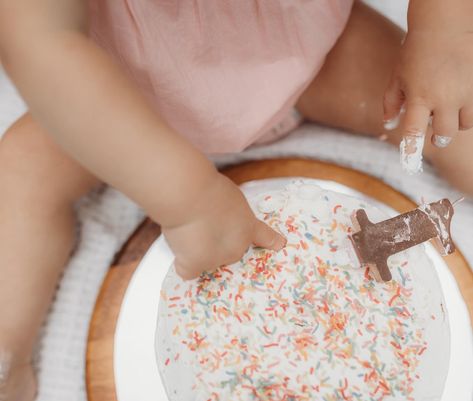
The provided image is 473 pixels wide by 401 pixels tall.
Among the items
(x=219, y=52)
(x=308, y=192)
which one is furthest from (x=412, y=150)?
(x=219, y=52)

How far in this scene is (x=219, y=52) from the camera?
25.0 inches

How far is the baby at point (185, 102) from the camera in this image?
1.57ft

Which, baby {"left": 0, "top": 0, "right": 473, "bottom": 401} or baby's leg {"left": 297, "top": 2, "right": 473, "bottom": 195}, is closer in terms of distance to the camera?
baby {"left": 0, "top": 0, "right": 473, "bottom": 401}

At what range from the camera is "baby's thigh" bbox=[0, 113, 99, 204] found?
0.72 metres

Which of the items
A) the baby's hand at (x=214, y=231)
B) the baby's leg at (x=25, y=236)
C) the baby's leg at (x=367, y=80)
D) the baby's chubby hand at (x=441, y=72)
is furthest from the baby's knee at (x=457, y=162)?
the baby's leg at (x=25, y=236)

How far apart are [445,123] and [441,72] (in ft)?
0.19

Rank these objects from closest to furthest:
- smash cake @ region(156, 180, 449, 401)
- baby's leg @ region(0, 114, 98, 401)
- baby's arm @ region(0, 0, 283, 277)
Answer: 1. baby's arm @ region(0, 0, 283, 277)
2. smash cake @ region(156, 180, 449, 401)
3. baby's leg @ region(0, 114, 98, 401)

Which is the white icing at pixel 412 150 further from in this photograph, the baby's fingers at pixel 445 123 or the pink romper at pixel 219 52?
the pink romper at pixel 219 52

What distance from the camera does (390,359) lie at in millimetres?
585

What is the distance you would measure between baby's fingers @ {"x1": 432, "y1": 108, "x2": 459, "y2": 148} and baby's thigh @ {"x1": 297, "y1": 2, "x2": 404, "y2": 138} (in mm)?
126

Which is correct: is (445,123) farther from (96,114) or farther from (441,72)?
(96,114)

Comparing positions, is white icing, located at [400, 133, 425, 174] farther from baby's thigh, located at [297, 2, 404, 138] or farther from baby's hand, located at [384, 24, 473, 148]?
baby's thigh, located at [297, 2, 404, 138]

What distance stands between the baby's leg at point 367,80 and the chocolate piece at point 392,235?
20cm

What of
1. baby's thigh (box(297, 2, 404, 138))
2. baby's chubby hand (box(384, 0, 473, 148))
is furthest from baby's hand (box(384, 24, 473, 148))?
baby's thigh (box(297, 2, 404, 138))
